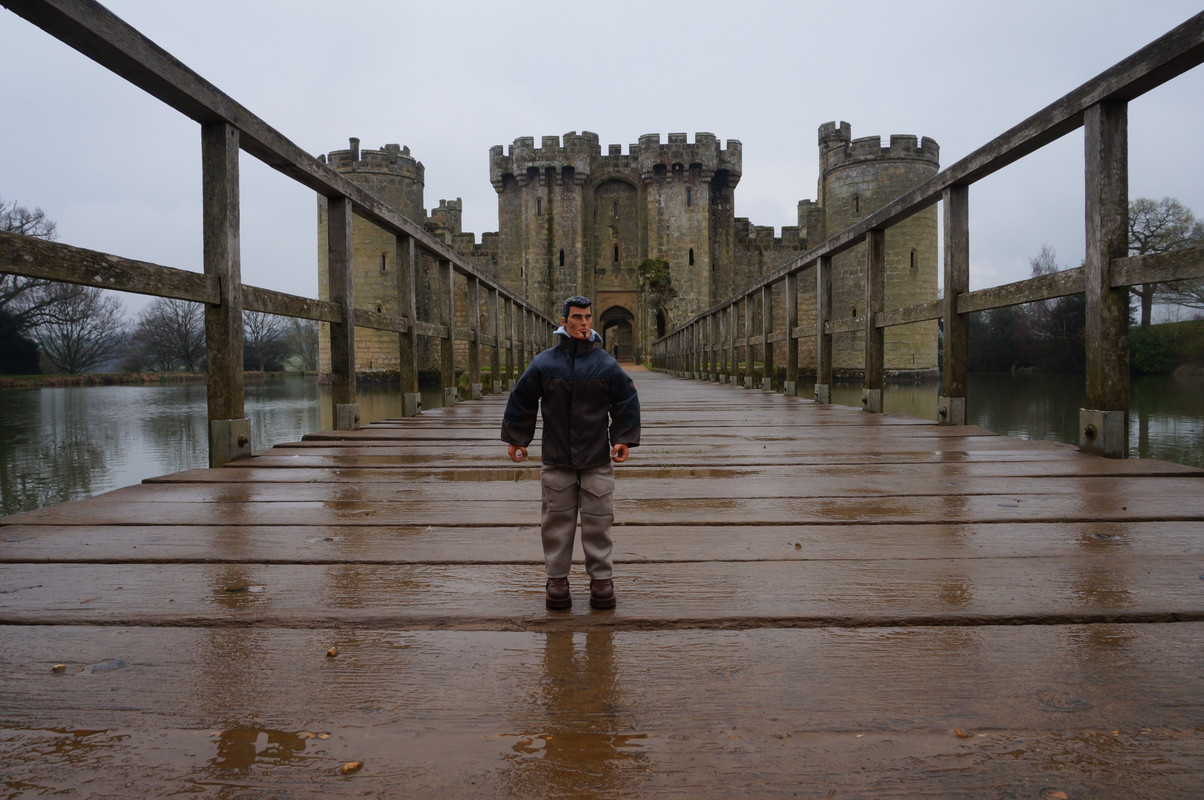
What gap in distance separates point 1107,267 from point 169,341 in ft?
120

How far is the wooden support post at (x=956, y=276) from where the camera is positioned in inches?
147

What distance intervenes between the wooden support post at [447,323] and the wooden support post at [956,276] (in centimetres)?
349

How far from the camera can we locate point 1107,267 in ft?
8.57

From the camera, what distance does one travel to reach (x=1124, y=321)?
2627mm

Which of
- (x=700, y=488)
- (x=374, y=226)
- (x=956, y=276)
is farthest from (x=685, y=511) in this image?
(x=374, y=226)

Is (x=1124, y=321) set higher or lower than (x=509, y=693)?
higher

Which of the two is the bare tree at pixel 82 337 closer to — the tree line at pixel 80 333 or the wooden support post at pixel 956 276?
the tree line at pixel 80 333

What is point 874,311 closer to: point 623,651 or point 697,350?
point 623,651

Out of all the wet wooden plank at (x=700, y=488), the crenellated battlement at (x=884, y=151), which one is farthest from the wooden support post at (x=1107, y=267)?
the crenellated battlement at (x=884, y=151)

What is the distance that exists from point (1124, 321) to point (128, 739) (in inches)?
120

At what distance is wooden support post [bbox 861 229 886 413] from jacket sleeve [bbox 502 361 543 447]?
377 centimetres

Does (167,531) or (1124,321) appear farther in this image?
(1124,321)

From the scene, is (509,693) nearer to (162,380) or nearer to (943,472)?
(943,472)

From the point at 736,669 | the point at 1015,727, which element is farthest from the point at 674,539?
the point at 1015,727
